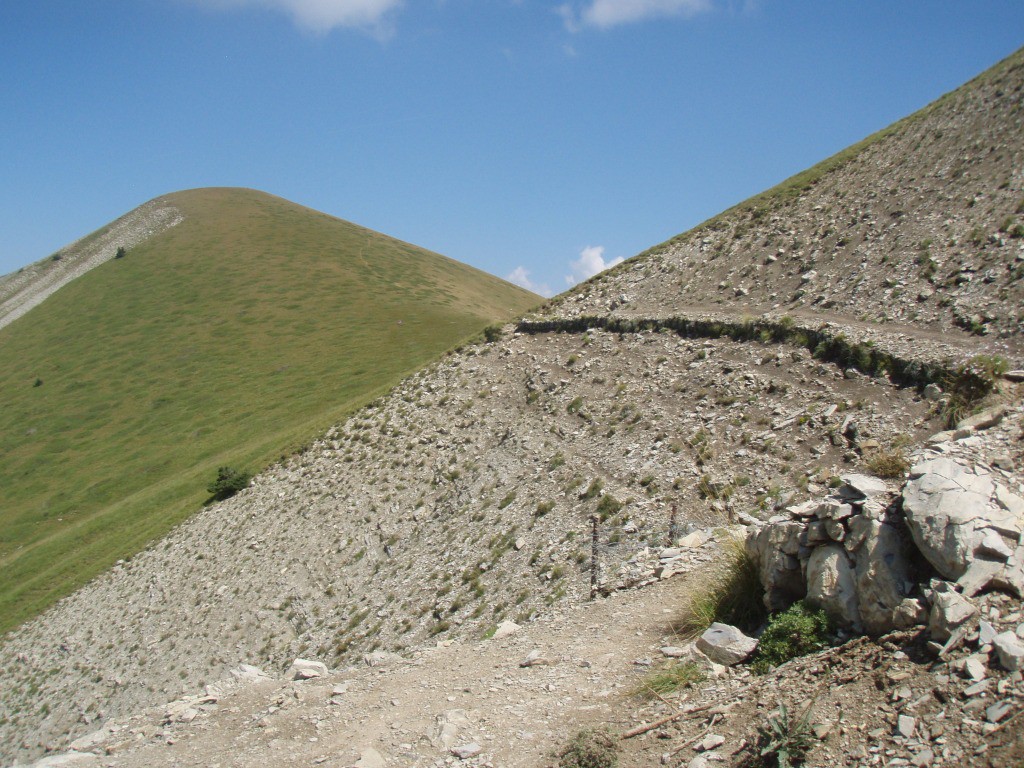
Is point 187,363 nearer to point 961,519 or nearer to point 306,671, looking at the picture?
point 306,671

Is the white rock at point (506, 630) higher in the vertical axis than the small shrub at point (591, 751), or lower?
lower

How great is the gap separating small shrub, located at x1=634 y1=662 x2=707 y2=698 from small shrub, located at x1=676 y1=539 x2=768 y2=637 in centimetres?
157

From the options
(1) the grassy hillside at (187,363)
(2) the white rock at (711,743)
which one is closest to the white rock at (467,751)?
(2) the white rock at (711,743)

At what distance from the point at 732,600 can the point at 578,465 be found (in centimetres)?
1518

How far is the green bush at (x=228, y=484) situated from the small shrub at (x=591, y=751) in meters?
38.3

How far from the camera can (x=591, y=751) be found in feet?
30.2

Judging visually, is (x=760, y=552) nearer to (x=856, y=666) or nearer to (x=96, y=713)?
(x=856, y=666)

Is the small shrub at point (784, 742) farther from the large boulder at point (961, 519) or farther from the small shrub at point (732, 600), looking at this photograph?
the small shrub at point (732, 600)

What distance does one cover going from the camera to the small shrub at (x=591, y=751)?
9039mm

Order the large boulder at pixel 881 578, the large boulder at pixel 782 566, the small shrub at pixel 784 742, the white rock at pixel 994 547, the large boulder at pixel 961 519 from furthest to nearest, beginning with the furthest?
the large boulder at pixel 782 566, the large boulder at pixel 881 578, the large boulder at pixel 961 519, the white rock at pixel 994 547, the small shrub at pixel 784 742

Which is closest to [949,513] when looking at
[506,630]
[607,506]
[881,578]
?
[881,578]

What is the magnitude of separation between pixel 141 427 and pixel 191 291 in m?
46.5

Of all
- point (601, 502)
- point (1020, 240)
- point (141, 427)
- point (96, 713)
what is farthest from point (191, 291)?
point (1020, 240)

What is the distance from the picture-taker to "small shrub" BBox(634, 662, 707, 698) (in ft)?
34.1
